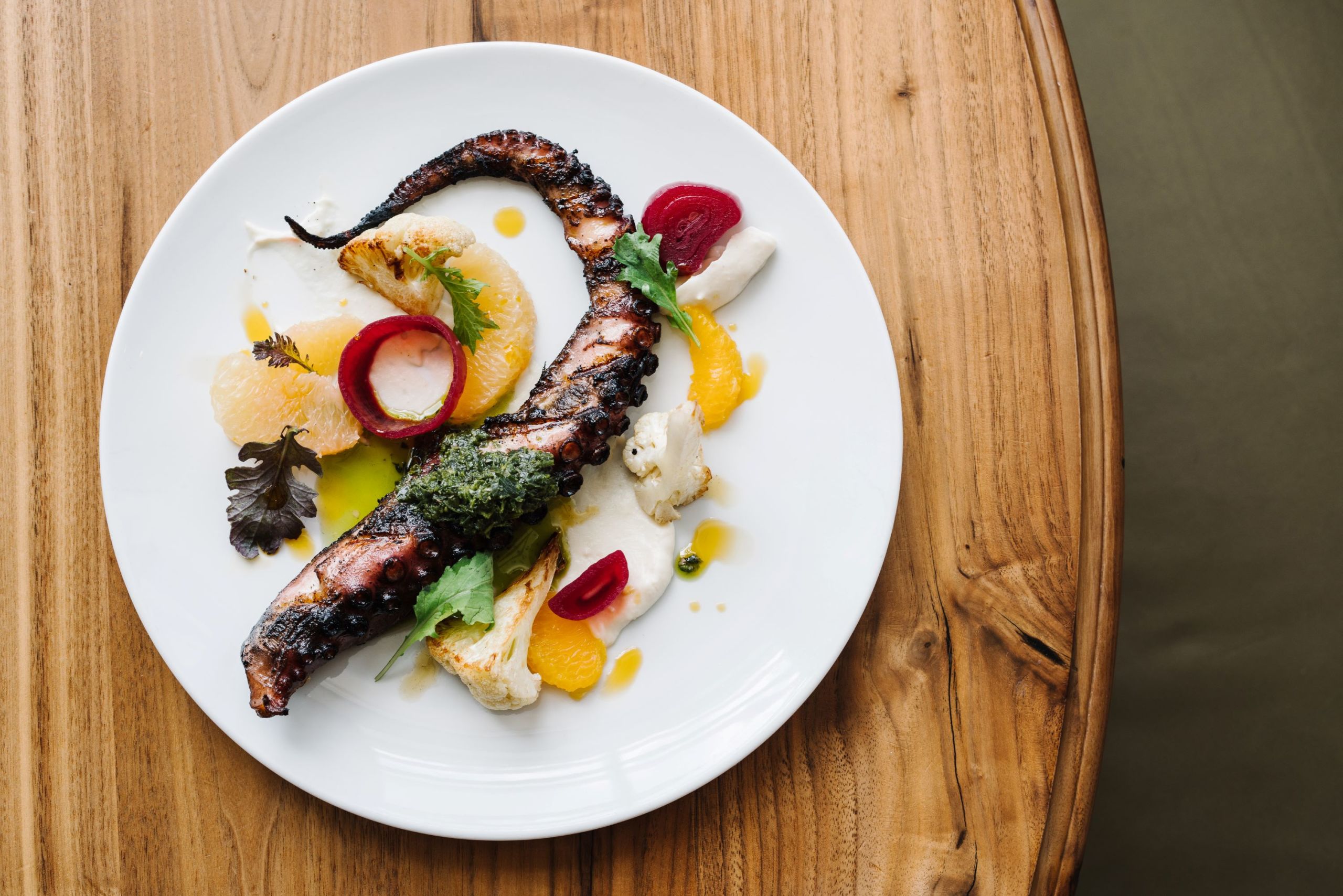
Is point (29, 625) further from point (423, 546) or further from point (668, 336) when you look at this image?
point (668, 336)

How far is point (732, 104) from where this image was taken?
274 centimetres

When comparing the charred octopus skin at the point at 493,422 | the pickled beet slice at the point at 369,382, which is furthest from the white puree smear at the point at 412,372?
the charred octopus skin at the point at 493,422

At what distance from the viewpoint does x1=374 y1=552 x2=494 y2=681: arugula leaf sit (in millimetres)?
2371

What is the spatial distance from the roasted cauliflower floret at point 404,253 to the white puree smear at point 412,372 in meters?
0.12

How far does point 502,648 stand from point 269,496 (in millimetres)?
929

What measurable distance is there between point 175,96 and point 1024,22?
2.92 meters

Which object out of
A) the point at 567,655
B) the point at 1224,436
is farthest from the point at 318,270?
the point at 1224,436

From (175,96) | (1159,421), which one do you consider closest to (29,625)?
(175,96)

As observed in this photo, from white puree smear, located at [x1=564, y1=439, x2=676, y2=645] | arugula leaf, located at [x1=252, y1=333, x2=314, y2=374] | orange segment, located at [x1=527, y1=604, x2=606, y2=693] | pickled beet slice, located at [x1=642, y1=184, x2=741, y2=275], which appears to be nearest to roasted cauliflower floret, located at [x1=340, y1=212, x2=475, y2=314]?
arugula leaf, located at [x1=252, y1=333, x2=314, y2=374]

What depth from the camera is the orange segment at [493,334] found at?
259cm

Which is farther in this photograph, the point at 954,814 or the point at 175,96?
the point at 175,96

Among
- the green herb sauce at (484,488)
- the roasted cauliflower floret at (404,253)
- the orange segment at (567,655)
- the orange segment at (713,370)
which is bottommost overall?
the orange segment at (567,655)

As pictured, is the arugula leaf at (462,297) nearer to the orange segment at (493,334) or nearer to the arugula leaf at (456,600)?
the orange segment at (493,334)

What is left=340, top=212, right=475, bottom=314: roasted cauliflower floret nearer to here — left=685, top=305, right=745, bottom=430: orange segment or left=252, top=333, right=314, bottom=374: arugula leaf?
left=252, top=333, right=314, bottom=374: arugula leaf
